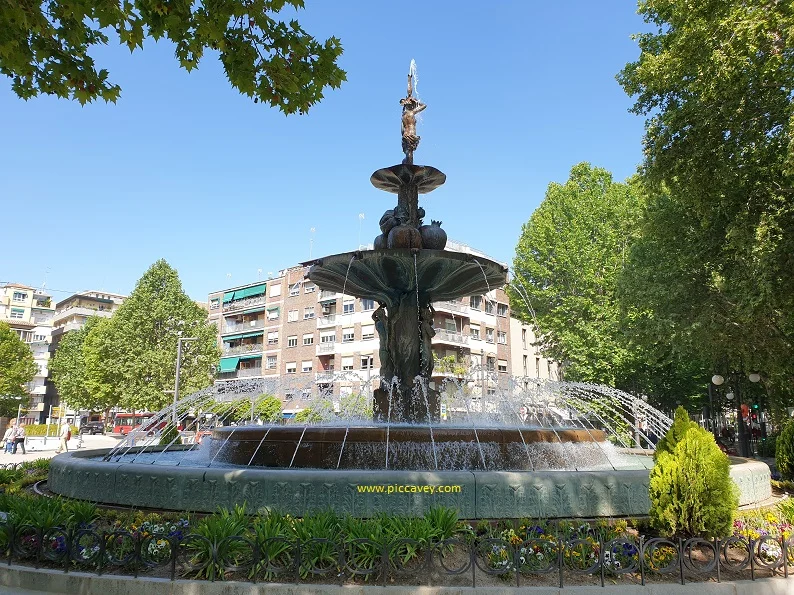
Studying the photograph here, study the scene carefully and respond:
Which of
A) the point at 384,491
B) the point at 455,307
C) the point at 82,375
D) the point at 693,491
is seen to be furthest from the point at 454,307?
A: the point at 693,491

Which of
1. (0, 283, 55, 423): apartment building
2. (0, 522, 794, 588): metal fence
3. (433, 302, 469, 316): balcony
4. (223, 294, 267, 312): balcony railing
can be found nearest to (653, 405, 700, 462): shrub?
(0, 522, 794, 588): metal fence

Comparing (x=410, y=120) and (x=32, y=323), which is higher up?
(x=32, y=323)

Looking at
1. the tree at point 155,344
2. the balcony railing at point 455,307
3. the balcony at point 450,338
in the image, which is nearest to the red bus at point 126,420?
the tree at point 155,344

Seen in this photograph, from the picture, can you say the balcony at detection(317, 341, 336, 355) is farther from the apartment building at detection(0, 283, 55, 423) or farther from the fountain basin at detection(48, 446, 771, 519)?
the apartment building at detection(0, 283, 55, 423)

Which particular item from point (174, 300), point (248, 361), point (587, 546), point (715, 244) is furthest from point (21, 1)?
point (248, 361)

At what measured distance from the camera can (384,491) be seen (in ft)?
21.6

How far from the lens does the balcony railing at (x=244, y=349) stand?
59188mm

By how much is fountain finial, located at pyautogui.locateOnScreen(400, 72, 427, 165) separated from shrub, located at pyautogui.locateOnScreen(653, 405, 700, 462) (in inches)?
318

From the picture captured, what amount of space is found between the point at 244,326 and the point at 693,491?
58.3 metres

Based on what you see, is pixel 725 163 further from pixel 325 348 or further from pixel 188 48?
pixel 325 348

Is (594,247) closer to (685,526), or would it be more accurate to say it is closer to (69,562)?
(685,526)

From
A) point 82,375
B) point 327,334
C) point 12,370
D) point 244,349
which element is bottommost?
point 82,375

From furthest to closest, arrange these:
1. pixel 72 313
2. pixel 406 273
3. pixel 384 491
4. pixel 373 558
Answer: pixel 72 313 < pixel 406 273 < pixel 384 491 < pixel 373 558

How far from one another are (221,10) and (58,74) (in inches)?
78.7
